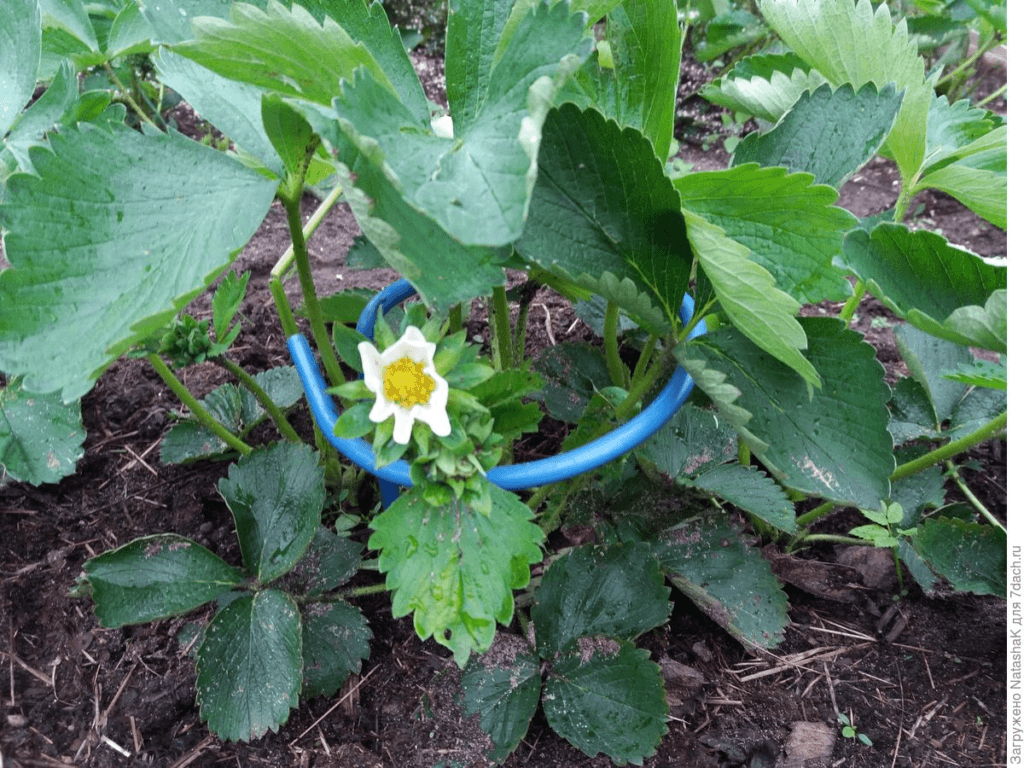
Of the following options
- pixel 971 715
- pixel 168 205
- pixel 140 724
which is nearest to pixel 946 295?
pixel 971 715

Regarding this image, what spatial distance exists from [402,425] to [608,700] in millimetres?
577

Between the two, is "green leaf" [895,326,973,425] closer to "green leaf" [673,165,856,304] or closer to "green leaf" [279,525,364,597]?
"green leaf" [673,165,856,304]

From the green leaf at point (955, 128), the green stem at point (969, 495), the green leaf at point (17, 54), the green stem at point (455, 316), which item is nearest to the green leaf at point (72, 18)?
the green leaf at point (17, 54)

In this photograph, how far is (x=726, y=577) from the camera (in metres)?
1.18

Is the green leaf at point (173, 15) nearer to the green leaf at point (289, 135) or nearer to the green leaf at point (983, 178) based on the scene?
the green leaf at point (289, 135)

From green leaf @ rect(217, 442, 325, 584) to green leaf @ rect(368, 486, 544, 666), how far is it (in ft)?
1.04

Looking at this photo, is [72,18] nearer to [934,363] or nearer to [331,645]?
[331,645]

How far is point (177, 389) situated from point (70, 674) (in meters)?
0.49

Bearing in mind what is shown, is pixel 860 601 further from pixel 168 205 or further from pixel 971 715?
pixel 168 205

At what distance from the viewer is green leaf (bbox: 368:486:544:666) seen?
0.81m

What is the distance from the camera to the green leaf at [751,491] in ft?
3.60

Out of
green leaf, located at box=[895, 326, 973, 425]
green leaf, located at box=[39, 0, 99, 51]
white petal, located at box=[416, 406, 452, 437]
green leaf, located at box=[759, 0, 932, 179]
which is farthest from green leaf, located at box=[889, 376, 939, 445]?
green leaf, located at box=[39, 0, 99, 51]

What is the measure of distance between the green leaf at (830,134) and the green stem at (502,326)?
0.34 meters

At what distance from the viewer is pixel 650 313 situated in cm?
81
